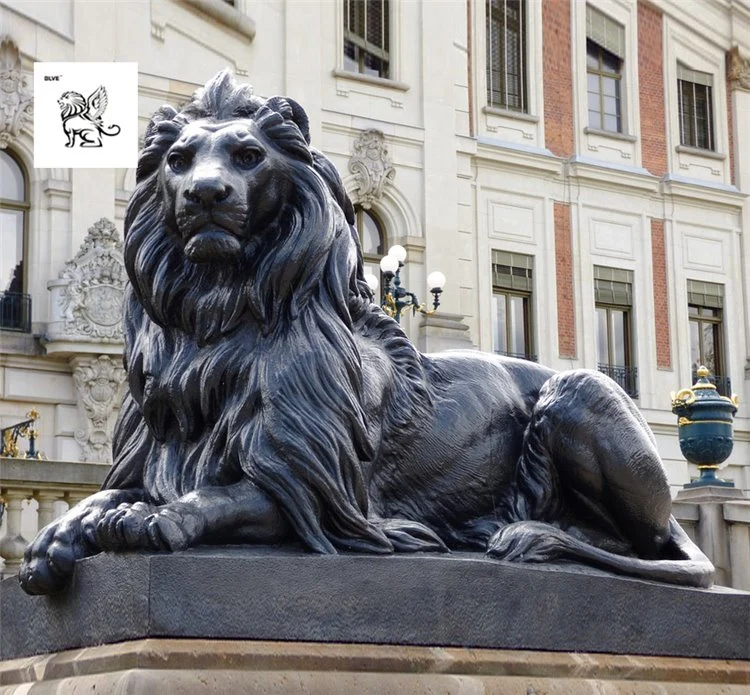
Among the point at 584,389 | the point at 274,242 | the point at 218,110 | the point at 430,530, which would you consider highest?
the point at 218,110

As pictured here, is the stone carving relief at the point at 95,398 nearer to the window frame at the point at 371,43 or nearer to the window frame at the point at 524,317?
the window frame at the point at 371,43

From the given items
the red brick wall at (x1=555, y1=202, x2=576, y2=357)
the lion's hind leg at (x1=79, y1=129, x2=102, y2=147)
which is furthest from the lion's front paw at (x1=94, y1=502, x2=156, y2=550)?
the red brick wall at (x1=555, y1=202, x2=576, y2=357)

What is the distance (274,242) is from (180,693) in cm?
107

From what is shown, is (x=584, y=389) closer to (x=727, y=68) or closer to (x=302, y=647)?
(x=302, y=647)

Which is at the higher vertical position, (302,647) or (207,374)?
(207,374)

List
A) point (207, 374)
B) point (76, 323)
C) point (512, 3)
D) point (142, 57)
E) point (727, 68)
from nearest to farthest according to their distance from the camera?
point (207, 374)
point (76, 323)
point (142, 57)
point (512, 3)
point (727, 68)

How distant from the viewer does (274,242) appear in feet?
12.2

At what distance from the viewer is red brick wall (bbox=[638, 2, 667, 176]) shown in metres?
32.8

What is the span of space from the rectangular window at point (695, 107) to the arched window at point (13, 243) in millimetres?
15485

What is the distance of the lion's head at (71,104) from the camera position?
20.2 metres

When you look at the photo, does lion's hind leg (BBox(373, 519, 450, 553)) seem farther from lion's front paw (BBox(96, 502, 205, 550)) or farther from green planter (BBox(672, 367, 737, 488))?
green planter (BBox(672, 367, 737, 488))

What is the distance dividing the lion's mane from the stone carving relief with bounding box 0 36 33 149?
64.7ft

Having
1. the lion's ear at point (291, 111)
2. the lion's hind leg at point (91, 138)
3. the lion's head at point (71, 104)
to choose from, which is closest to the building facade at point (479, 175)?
the lion's hind leg at point (91, 138)

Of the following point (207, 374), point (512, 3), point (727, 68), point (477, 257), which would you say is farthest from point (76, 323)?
point (207, 374)
